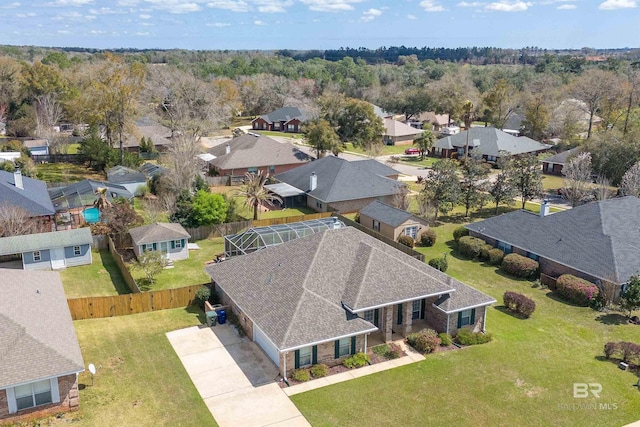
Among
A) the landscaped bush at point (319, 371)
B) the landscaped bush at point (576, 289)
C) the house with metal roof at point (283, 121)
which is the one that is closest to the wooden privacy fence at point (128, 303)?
the landscaped bush at point (319, 371)

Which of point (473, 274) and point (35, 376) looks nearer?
point (35, 376)

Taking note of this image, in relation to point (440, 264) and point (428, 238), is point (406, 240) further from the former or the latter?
point (440, 264)

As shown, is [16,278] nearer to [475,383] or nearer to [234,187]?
[475,383]

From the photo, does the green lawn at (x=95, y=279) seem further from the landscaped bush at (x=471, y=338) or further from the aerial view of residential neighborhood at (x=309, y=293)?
the landscaped bush at (x=471, y=338)

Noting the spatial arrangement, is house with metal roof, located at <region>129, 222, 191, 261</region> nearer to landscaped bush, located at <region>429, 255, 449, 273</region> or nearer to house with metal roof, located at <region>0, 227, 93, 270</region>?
house with metal roof, located at <region>0, 227, 93, 270</region>

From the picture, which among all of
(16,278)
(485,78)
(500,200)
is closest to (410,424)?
(16,278)

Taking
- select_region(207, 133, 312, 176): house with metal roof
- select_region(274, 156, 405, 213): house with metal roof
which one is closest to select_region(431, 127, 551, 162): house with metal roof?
select_region(207, 133, 312, 176): house with metal roof
